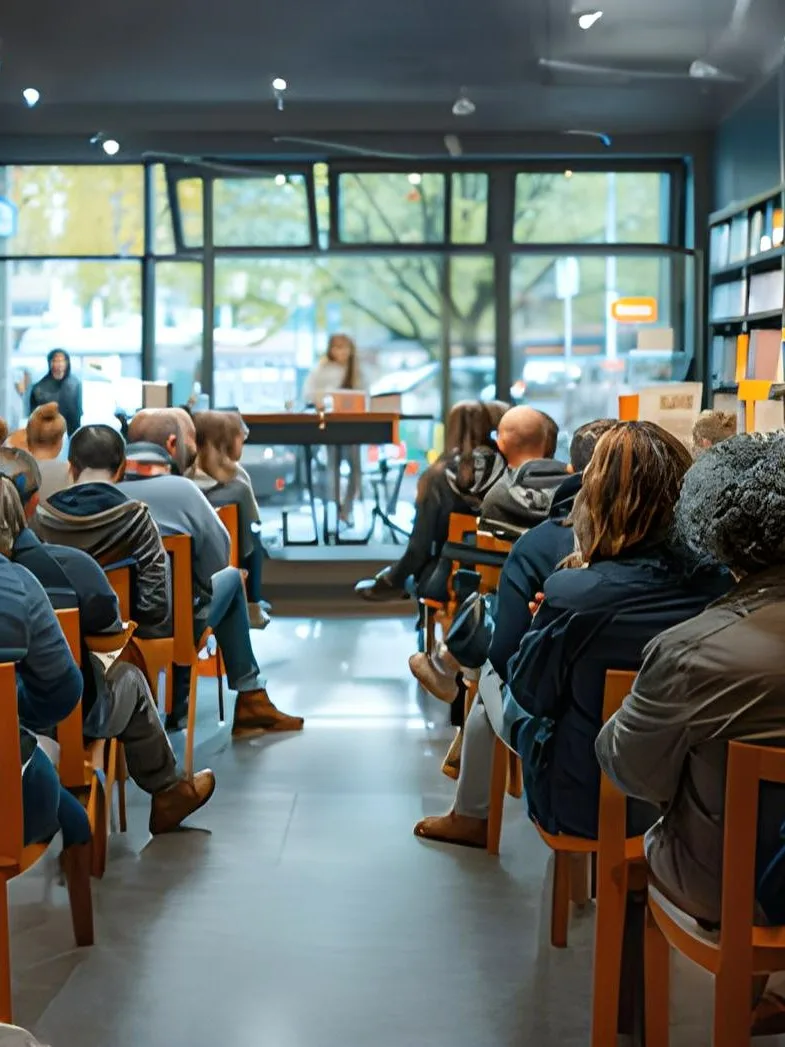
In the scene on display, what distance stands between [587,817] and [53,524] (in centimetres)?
203

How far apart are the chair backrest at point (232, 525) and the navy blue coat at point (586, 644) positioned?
309 centimetres

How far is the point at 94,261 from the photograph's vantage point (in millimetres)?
11531

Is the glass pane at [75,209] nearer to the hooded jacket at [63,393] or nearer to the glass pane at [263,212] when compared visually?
the glass pane at [263,212]

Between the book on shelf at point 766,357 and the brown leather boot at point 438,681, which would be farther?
the book on shelf at point 766,357

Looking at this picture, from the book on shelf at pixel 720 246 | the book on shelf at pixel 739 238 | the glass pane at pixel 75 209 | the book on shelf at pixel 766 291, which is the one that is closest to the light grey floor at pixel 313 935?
the book on shelf at pixel 766 291

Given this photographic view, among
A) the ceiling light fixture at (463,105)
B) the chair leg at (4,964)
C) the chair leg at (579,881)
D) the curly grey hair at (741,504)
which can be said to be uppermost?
the ceiling light fixture at (463,105)

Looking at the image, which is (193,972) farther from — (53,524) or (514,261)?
(514,261)

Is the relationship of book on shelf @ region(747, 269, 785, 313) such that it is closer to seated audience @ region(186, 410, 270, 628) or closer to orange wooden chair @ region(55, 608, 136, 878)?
seated audience @ region(186, 410, 270, 628)

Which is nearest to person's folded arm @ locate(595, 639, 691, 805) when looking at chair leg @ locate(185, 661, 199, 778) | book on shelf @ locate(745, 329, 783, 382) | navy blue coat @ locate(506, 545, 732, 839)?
navy blue coat @ locate(506, 545, 732, 839)

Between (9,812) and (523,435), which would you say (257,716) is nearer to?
(523,435)

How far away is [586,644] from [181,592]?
216 cm

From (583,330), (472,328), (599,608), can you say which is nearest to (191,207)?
(472,328)

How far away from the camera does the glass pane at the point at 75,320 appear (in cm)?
1156

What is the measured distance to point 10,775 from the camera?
245 cm
